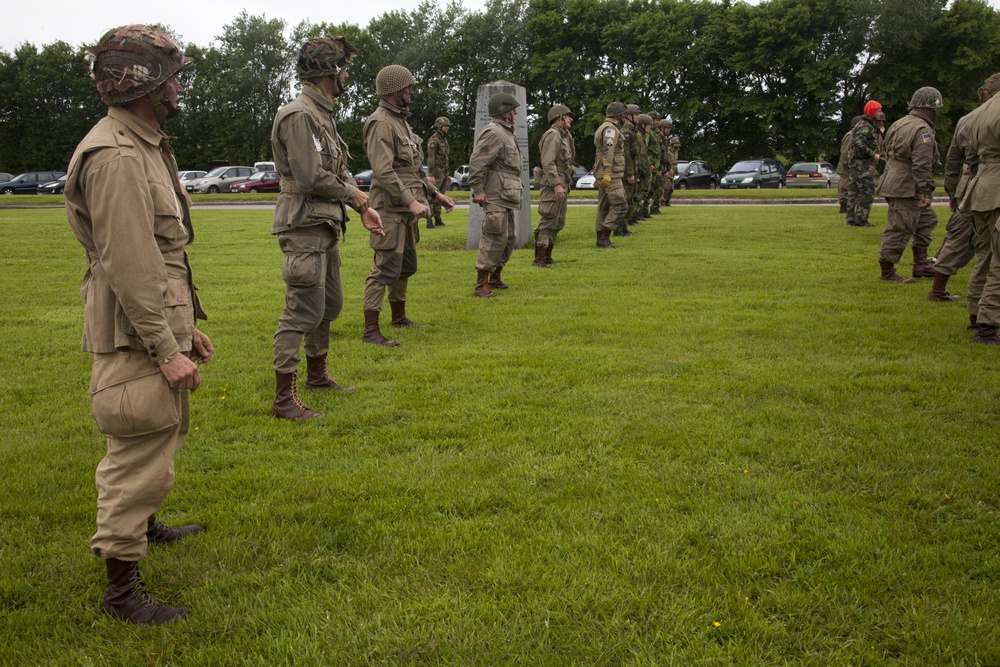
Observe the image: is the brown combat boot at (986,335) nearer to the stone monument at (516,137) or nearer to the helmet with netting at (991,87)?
the helmet with netting at (991,87)

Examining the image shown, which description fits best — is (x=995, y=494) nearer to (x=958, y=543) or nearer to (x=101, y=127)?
(x=958, y=543)

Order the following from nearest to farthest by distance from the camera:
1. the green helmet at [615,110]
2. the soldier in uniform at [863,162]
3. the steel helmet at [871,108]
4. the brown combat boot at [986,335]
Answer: the brown combat boot at [986,335] < the green helmet at [615,110] < the steel helmet at [871,108] < the soldier in uniform at [863,162]

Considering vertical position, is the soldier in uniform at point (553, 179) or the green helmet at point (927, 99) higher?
the green helmet at point (927, 99)

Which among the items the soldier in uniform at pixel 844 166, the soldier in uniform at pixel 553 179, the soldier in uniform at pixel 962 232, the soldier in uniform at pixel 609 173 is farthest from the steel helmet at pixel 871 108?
the soldier in uniform at pixel 962 232

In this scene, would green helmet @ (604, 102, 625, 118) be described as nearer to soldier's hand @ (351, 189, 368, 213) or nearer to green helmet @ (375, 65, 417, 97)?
green helmet @ (375, 65, 417, 97)

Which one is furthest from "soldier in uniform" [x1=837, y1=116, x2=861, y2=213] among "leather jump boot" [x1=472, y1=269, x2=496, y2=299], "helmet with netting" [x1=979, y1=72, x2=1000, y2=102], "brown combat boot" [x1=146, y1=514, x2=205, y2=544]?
"brown combat boot" [x1=146, y1=514, x2=205, y2=544]

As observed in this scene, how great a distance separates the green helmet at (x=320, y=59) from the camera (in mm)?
5230

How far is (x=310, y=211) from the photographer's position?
5.15 m

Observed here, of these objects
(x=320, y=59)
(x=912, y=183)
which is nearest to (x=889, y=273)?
(x=912, y=183)

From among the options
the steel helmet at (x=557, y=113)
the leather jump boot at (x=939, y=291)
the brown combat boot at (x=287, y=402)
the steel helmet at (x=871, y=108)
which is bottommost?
the brown combat boot at (x=287, y=402)

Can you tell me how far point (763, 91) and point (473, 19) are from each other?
68.6 feet

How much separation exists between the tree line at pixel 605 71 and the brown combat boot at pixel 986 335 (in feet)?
142

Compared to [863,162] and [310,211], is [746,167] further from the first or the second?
[310,211]

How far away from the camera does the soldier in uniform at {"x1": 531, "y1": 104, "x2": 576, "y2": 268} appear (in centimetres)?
1148
